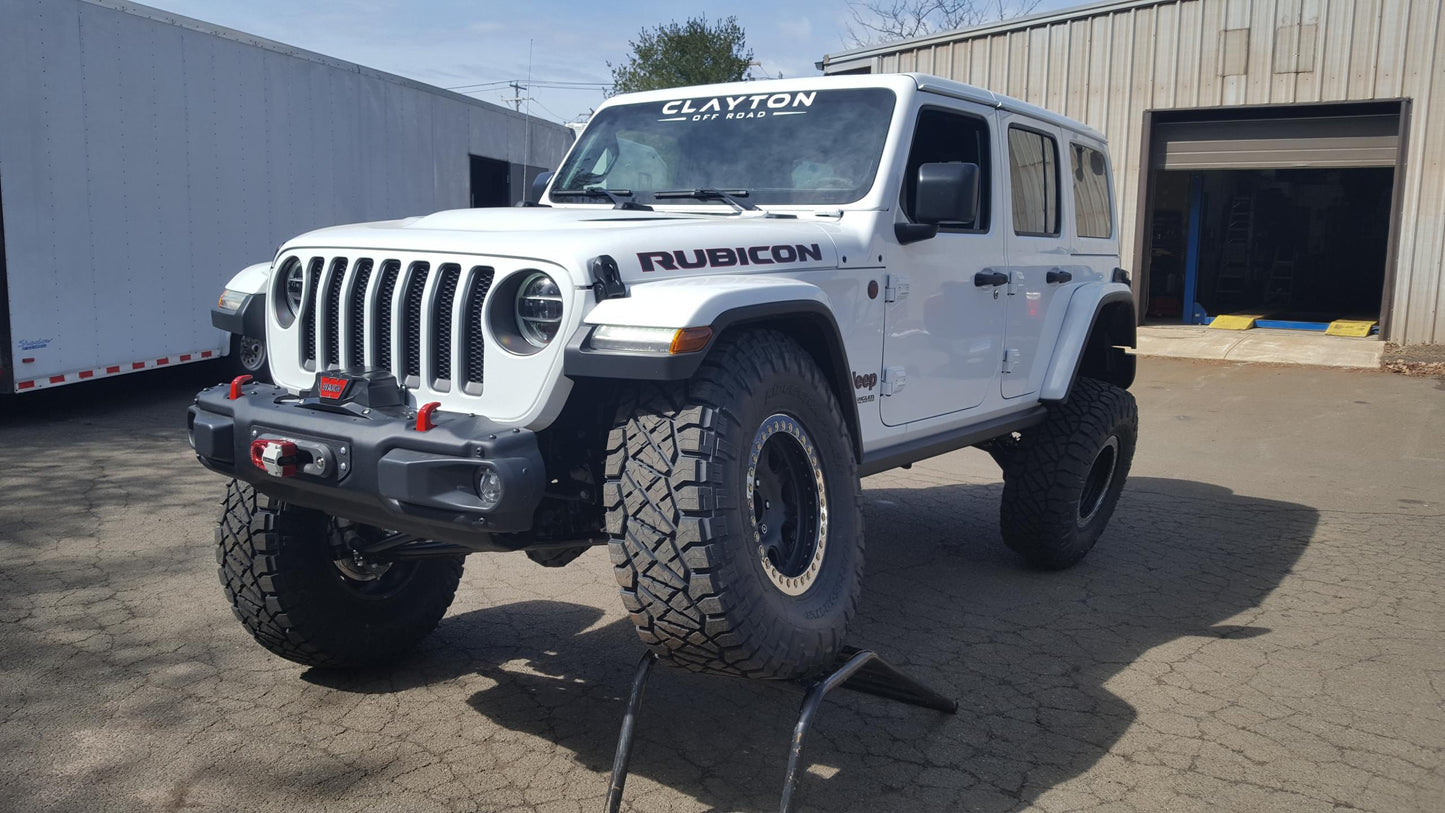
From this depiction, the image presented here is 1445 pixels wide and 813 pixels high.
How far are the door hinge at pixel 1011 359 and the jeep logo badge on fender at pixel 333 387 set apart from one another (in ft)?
9.57

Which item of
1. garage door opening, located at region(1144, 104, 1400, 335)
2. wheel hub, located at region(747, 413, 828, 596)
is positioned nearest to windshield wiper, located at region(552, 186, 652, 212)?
wheel hub, located at region(747, 413, 828, 596)

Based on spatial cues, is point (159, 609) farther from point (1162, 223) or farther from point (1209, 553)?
point (1162, 223)

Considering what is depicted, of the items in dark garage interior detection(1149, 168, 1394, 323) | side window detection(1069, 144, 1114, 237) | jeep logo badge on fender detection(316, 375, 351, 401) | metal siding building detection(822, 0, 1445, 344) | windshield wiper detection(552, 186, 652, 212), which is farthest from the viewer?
dark garage interior detection(1149, 168, 1394, 323)

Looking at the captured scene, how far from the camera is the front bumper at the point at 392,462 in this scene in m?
2.81

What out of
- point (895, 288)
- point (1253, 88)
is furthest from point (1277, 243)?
point (895, 288)

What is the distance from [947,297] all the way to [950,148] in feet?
2.18

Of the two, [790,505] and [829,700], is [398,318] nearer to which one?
[790,505]

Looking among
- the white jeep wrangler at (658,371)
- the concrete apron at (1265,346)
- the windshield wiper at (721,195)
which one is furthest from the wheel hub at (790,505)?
the concrete apron at (1265,346)

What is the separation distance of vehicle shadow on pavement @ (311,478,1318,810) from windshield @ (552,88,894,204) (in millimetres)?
1795

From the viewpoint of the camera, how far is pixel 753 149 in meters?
4.39

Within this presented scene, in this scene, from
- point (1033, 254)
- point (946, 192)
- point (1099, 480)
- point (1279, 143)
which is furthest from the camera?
point (1279, 143)

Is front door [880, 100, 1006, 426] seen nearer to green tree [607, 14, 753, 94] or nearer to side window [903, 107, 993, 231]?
side window [903, 107, 993, 231]

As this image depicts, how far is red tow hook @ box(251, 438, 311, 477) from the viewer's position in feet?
10.1

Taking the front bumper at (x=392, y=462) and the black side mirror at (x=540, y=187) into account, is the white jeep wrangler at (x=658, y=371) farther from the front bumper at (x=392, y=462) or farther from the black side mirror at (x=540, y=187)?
the black side mirror at (x=540, y=187)
